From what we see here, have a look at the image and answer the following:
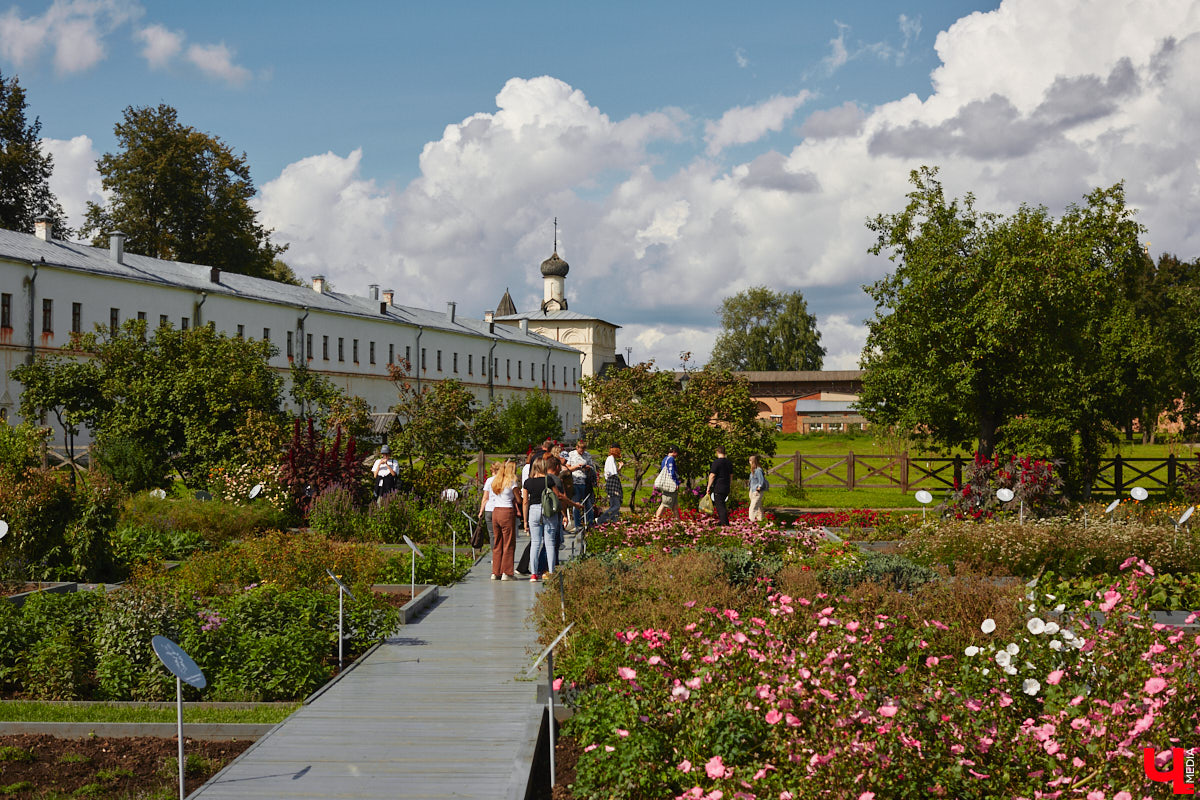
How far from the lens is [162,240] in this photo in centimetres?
5638

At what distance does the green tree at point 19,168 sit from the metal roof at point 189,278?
5977mm

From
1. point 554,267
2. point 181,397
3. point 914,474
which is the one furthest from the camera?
point 554,267

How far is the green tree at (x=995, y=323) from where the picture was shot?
872 inches

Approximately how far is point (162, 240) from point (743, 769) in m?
56.7

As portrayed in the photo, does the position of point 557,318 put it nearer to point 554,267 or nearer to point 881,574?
point 554,267

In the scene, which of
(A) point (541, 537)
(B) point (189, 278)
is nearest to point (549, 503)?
(A) point (541, 537)

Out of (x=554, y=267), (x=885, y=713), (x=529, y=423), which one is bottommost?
(x=885, y=713)

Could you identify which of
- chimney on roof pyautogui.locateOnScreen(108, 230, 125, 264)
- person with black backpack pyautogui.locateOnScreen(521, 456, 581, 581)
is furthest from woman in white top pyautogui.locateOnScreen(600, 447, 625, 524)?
chimney on roof pyautogui.locateOnScreen(108, 230, 125, 264)

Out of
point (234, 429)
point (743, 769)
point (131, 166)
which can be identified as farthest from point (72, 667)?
point (131, 166)

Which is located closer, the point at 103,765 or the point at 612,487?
the point at 103,765

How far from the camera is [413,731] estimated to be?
7305mm

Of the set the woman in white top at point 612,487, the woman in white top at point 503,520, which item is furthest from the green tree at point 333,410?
the woman in white top at point 503,520

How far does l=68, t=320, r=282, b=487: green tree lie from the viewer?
81.4 feet
